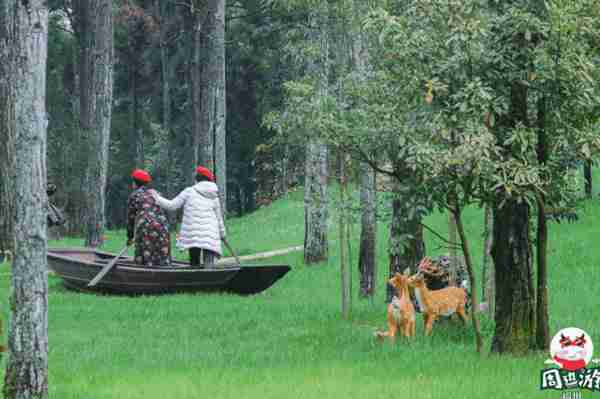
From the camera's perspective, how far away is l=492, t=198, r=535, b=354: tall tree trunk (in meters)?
11.8

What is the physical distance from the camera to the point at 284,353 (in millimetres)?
12586

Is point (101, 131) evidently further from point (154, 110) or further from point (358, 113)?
point (154, 110)

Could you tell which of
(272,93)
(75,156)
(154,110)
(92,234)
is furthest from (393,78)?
(154,110)

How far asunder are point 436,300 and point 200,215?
7084mm

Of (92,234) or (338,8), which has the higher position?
(338,8)

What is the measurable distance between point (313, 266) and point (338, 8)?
8.62 metres

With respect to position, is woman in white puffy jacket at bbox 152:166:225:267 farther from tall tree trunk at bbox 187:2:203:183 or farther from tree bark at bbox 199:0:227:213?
tall tree trunk at bbox 187:2:203:183

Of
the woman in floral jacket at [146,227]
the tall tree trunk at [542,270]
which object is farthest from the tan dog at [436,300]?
the woman in floral jacket at [146,227]

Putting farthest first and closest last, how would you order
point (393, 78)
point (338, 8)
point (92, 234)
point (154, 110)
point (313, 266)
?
point (154, 110)
point (92, 234)
point (313, 266)
point (338, 8)
point (393, 78)

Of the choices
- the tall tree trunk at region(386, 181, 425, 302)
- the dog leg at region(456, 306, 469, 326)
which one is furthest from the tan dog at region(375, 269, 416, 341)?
the tall tree trunk at region(386, 181, 425, 302)

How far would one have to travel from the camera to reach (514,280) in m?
11.8

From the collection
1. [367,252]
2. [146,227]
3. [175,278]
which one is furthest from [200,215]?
[367,252]

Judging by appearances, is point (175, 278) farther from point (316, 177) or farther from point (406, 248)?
point (316, 177)

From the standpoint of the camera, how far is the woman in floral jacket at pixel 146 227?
19750 millimetres
